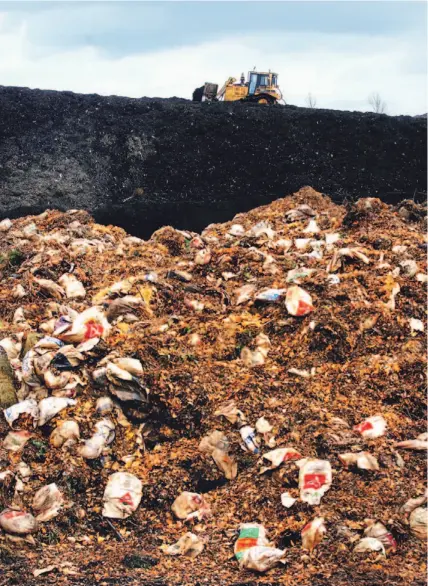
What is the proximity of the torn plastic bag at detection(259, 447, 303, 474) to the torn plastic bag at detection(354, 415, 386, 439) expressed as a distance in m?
0.43

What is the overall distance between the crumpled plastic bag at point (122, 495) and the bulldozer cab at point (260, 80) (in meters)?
11.2

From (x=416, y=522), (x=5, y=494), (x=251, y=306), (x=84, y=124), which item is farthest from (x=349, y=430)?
(x=84, y=124)

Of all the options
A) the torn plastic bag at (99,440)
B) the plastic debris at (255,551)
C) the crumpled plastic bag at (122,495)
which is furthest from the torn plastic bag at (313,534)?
the torn plastic bag at (99,440)

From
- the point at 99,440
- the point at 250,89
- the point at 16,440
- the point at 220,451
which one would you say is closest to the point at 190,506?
the point at 220,451

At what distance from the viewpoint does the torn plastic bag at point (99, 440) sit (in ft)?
13.0

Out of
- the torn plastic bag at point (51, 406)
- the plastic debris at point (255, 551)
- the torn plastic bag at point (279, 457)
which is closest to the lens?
the plastic debris at point (255, 551)

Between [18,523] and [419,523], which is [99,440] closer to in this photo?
[18,523]

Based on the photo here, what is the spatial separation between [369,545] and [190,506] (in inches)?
38.7

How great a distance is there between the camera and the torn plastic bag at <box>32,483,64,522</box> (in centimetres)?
370

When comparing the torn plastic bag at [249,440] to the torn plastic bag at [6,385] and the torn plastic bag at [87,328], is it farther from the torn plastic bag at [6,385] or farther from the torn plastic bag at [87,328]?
the torn plastic bag at [6,385]

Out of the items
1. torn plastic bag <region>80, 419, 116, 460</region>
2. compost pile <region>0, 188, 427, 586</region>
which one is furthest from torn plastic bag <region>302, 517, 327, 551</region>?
torn plastic bag <region>80, 419, 116, 460</region>

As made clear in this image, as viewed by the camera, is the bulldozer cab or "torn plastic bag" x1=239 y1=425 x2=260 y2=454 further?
the bulldozer cab

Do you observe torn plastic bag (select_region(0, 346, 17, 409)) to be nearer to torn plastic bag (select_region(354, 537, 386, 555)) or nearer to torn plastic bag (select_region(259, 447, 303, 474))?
torn plastic bag (select_region(259, 447, 303, 474))

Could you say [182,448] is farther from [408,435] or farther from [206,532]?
[408,435]
